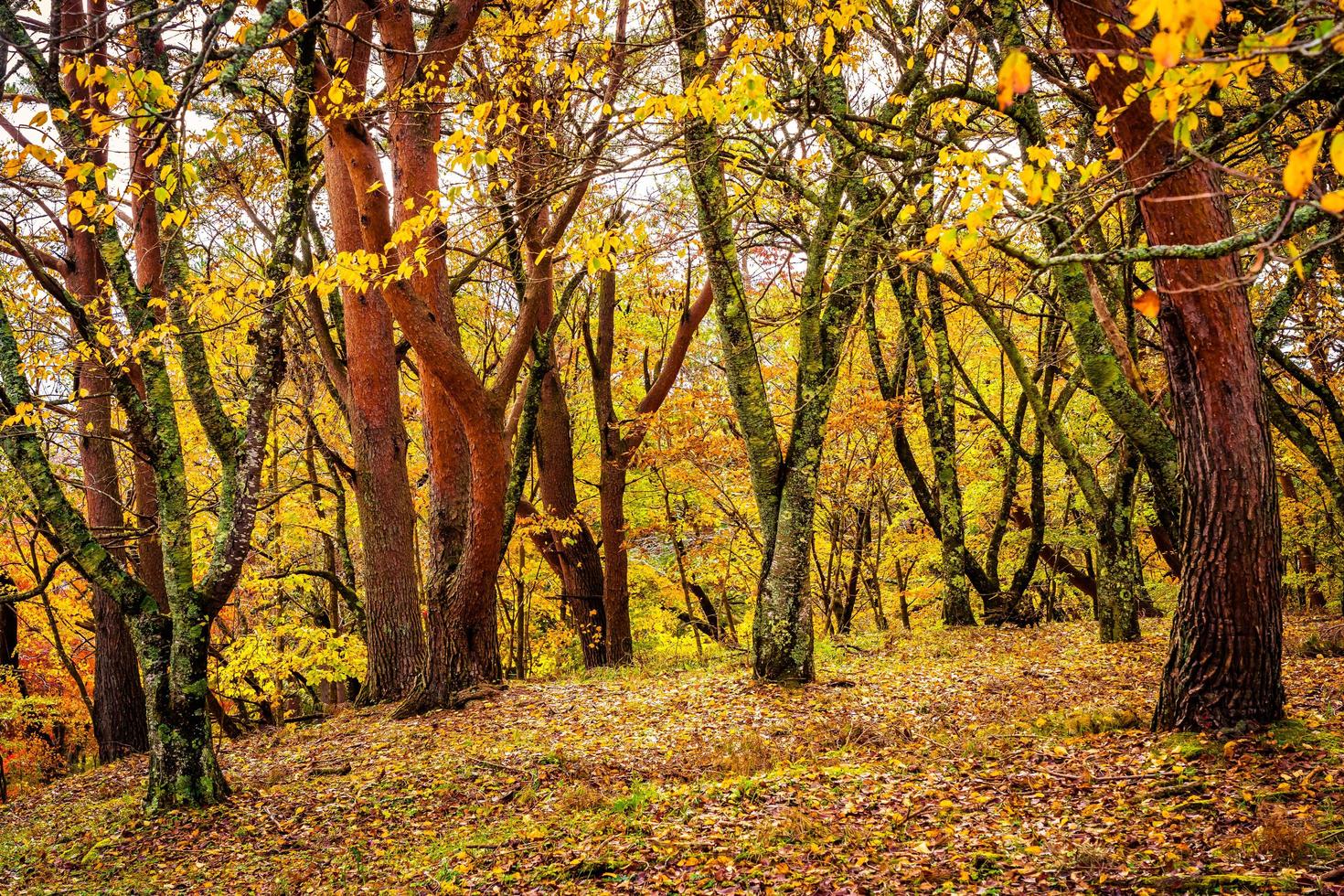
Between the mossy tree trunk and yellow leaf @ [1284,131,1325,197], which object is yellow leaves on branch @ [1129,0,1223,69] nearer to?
yellow leaf @ [1284,131,1325,197]

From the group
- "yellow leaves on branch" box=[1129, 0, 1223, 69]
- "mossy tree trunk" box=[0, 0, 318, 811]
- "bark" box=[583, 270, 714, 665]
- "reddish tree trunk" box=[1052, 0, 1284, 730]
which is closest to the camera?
"yellow leaves on branch" box=[1129, 0, 1223, 69]

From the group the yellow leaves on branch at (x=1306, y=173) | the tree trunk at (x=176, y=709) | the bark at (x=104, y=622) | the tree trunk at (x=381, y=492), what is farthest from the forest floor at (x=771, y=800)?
the yellow leaves on branch at (x=1306, y=173)

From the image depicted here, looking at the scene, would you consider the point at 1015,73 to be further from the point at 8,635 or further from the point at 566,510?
the point at 8,635

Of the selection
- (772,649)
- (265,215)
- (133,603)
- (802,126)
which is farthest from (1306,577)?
(265,215)

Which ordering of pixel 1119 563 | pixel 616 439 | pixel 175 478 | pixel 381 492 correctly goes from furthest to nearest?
pixel 616 439 < pixel 381 492 < pixel 1119 563 < pixel 175 478

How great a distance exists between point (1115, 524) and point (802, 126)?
6.10 m

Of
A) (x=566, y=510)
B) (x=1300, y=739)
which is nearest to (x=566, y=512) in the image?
(x=566, y=510)

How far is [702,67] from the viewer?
25.5ft

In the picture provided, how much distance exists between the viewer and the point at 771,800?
5117 millimetres

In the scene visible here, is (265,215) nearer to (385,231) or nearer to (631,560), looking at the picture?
(385,231)

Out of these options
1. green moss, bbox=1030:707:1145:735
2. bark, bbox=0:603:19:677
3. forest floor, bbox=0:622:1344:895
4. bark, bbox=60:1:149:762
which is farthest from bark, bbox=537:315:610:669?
bark, bbox=0:603:19:677

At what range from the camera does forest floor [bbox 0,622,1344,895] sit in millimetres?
3895

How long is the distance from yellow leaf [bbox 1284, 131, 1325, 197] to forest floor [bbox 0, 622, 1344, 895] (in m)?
2.91

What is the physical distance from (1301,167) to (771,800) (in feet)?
14.7
